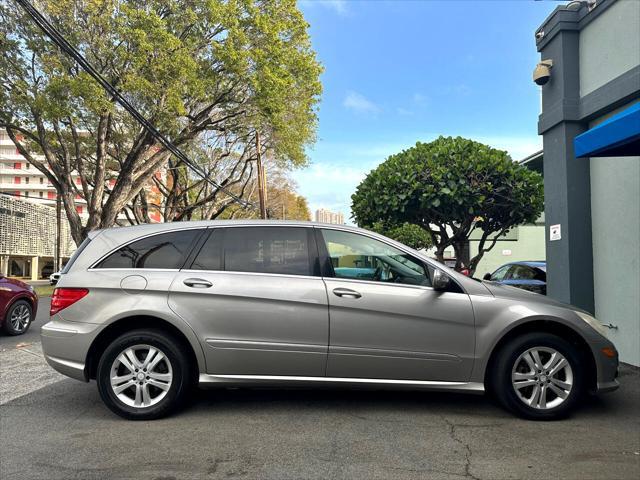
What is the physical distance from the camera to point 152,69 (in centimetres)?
1734

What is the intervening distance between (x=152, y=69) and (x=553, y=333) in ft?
54.1

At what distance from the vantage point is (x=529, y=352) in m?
4.32

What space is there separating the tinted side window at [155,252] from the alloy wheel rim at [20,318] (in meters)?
5.97

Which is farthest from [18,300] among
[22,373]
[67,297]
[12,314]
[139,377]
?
[139,377]

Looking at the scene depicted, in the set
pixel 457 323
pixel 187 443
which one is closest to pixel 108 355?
pixel 187 443

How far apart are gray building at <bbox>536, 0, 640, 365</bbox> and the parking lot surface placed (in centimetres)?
206

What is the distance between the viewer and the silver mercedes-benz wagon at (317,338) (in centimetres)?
429

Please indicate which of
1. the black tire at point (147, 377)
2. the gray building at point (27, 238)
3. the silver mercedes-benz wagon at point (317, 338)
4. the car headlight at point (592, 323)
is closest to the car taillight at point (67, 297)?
the silver mercedes-benz wagon at point (317, 338)

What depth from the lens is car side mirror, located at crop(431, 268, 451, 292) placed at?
14.1 ft

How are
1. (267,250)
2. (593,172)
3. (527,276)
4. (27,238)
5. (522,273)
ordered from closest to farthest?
(267,250) → (593,172) → (527,276) → (522,273) → (27,238)

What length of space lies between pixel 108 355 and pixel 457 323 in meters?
2.99

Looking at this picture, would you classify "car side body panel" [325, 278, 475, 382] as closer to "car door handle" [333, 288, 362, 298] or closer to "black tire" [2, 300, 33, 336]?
"car door handle" [333, 288, 362, 298]

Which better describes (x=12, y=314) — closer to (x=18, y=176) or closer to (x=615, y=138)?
(x=615, y=138)

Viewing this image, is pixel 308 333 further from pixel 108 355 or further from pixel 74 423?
pixel 74 423
